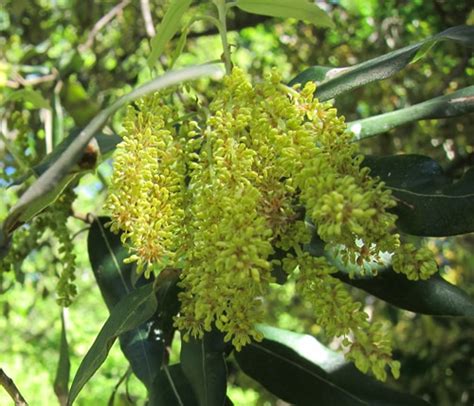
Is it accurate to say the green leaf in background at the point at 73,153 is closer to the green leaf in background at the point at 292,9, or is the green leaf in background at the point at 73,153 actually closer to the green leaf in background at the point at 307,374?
the green leaf in background at the point at 292,9

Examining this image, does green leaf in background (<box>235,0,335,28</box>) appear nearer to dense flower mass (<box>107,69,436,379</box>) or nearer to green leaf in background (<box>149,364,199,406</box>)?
dense flower mass (<box>107,69,436,379</box>)

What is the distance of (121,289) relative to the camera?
3.94 ft

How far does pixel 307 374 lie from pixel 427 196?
1.11 ft

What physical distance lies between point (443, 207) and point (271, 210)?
0.80 feet

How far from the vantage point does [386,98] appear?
8.23 ft

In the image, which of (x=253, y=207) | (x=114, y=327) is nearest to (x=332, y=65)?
(x=114, y=327)

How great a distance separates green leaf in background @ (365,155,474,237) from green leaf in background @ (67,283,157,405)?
33 cm

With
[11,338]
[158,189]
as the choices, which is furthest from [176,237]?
[11,338]

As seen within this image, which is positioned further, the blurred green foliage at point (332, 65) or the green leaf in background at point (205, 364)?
the blurred green foliage at point (332, 65)

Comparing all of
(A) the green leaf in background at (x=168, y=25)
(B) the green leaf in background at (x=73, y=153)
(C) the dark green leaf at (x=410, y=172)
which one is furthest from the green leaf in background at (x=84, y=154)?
(C) the dark green leaf at (x=410, y=172)

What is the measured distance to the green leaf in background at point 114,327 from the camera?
0.91 m

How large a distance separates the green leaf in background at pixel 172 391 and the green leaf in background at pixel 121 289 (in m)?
0.01

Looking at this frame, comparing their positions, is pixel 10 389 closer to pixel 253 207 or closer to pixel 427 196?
pixel 253 207

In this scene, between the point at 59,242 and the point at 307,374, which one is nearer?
the point at 307,374
